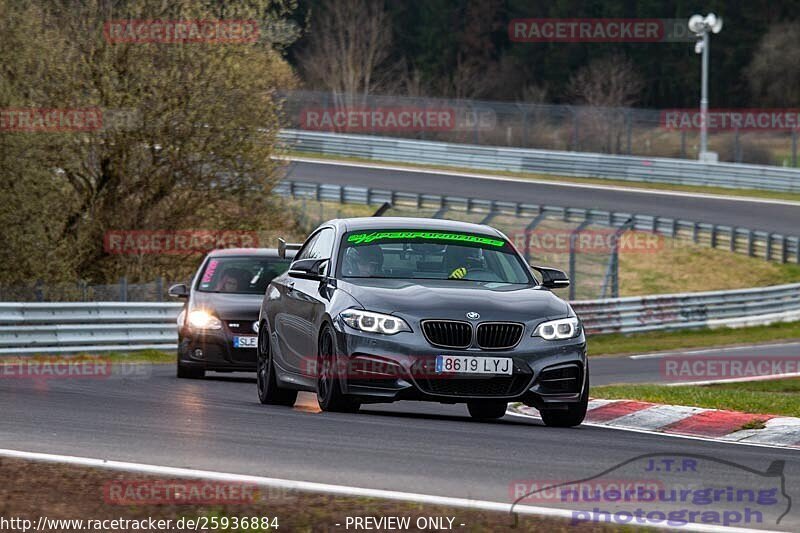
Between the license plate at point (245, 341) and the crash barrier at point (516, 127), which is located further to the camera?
the crash barrier at point (516, 127)

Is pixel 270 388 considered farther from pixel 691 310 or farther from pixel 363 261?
pixel 691 310

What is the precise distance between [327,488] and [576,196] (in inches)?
1754

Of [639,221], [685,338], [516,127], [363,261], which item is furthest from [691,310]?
[516,127]

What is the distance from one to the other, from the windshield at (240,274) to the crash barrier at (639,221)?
71.5ft

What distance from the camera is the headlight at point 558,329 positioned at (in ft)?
35.6

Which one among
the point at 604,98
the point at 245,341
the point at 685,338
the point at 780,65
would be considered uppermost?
the point at 780,65

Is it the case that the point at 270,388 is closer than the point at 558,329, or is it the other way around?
the point at 558,329

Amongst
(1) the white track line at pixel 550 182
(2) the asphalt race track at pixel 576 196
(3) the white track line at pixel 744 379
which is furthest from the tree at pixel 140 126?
(1) the white track line at pixel 550 182

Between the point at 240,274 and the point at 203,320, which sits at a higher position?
the point at 240,274

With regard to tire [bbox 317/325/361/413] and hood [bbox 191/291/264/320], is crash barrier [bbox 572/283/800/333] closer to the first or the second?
hood [bbox 191/291/264/320]

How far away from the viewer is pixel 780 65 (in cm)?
8106

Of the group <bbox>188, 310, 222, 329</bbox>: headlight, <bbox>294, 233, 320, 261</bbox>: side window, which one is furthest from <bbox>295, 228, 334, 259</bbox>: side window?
<bbox>188, 310, 222, 329</bbox>: headlight

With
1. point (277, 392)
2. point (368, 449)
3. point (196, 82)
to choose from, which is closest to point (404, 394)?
point (368, 449)

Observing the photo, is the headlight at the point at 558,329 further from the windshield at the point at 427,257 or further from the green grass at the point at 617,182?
the green grass at the point at 617,182
